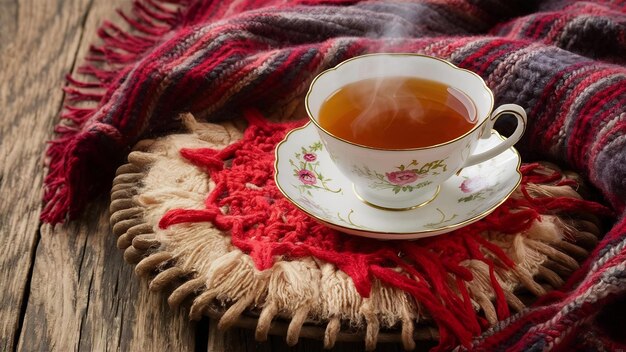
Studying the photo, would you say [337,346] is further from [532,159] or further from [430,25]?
[430,25]

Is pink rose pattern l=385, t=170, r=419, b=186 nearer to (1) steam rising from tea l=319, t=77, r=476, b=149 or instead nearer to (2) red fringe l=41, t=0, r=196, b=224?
(1) steam rising from tea l=319, t=77, r=476, b=149

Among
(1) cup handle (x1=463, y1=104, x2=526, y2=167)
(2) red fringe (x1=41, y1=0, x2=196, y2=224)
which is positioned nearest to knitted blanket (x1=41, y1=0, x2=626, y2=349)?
(2) red fringe (x1=41, y1=0, x2=196, y2=224)

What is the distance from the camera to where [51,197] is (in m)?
1.08

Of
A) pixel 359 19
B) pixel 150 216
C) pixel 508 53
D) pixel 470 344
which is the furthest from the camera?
pixel 359 19

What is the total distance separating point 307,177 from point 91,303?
308 millimetres

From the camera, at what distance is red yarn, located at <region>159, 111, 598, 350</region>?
0.81 meters

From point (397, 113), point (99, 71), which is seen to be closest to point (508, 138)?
point (397, 113)

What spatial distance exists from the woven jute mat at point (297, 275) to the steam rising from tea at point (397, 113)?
5.4 inches

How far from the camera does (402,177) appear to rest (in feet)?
2.86

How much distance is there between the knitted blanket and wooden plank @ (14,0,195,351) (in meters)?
0.05

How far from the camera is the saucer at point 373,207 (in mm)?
870

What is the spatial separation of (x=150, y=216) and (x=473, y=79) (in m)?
0.43

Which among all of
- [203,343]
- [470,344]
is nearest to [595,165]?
[470,344]

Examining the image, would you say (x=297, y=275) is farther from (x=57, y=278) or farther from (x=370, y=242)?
(x=57, y=278)
